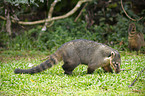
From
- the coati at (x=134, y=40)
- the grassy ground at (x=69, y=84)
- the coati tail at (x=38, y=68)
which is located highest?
the coati at (x=134, y=40)

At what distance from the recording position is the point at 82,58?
647 cm

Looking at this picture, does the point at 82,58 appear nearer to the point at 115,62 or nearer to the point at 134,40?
the point at 115,62

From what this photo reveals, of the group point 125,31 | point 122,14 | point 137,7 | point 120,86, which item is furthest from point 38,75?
point 137,7

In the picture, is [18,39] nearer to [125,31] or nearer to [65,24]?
[65,24]

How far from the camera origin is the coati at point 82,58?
20.6 feet

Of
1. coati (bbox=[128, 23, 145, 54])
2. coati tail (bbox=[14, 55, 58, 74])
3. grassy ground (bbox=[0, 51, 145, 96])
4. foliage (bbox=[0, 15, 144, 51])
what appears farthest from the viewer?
foliage (bbox=[0, 15, 144, 51])

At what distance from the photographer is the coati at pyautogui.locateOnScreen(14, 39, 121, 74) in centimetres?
628

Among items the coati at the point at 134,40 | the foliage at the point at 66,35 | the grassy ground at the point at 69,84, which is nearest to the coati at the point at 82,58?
the grassy ground at the point at 69,84

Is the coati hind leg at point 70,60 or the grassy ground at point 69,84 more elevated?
the coati hind leg at point 70,60

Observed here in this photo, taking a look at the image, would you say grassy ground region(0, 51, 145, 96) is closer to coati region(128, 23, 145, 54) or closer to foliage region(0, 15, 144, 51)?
coati region(128, 23, 145, 54)

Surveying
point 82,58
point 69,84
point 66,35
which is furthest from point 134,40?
point 69,84

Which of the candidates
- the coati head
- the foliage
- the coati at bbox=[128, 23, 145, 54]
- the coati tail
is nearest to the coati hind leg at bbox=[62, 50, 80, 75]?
the coati tail

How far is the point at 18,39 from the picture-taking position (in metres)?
11.9

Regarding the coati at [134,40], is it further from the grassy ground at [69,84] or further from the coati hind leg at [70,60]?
the coati hind leg at [70,60]
